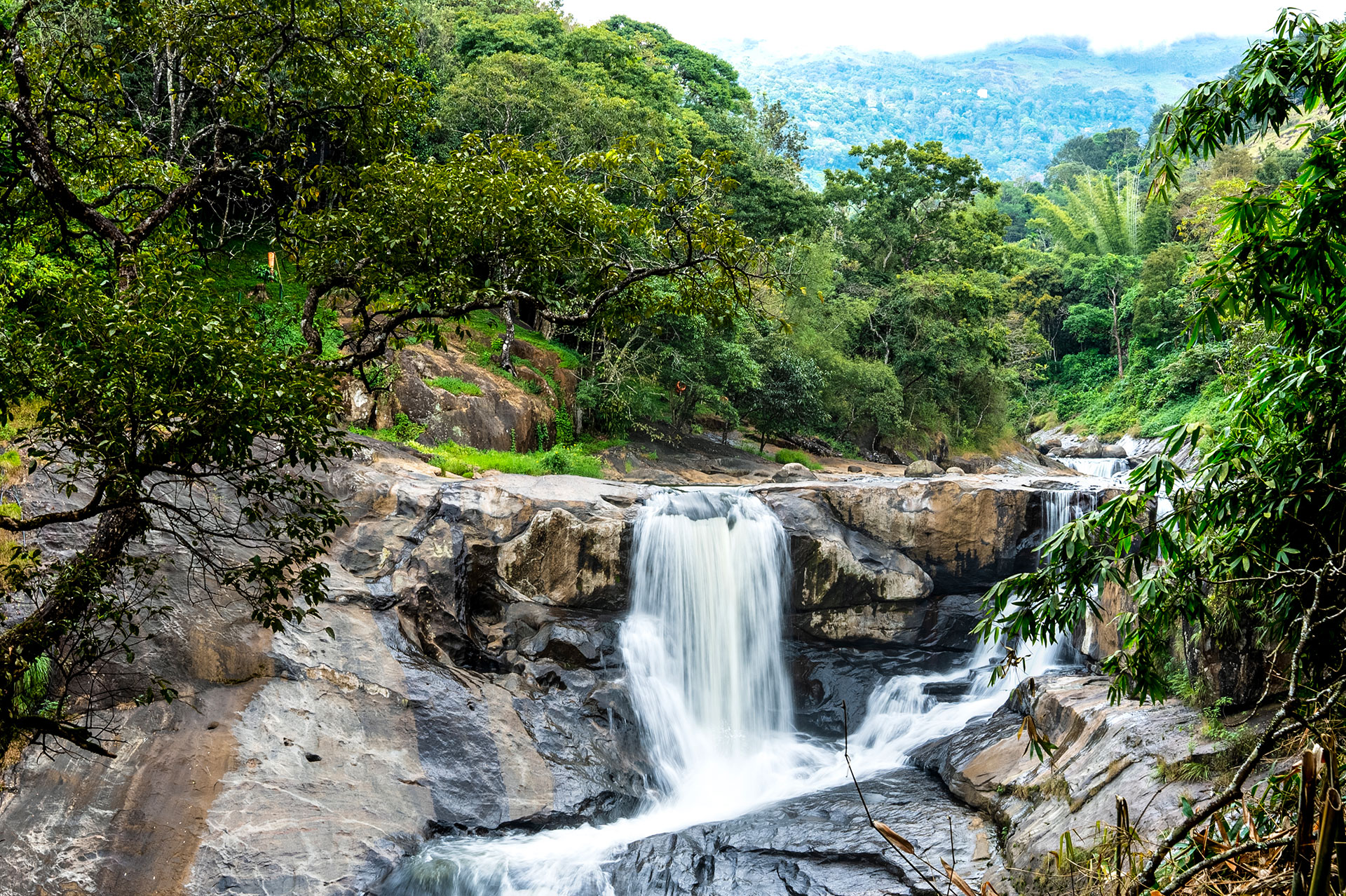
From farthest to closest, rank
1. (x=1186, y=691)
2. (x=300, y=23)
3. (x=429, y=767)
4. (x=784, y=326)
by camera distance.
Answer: (x=429, y=767)
(x=1186, y=691)
(x=300, y=23)
(x=784, y=326)

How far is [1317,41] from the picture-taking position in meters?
3.89

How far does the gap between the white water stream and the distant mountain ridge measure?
422ft

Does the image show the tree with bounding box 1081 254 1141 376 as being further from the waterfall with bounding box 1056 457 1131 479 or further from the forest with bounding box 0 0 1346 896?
the forest with bounding box 0 0 1346 896

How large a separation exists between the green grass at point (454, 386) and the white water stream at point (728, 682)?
7043mm

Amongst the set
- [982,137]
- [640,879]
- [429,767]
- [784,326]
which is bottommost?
[640,879]

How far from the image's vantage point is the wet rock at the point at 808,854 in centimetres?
793

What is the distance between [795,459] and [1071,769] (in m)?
16.9

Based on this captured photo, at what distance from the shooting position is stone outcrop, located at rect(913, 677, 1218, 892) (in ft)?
22.6

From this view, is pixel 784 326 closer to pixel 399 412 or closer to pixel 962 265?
pixel 399 412

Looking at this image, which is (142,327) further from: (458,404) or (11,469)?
(458,404)

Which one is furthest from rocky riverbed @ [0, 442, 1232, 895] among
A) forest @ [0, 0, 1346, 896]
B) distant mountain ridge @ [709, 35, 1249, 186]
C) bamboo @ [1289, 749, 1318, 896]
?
distant mountain ridge @ [709, 35, 1249, 186]

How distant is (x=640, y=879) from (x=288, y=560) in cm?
511

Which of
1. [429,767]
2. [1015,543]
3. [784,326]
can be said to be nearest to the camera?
[784,326]

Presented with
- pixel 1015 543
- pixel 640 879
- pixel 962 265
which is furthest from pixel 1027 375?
pixel 640 879
